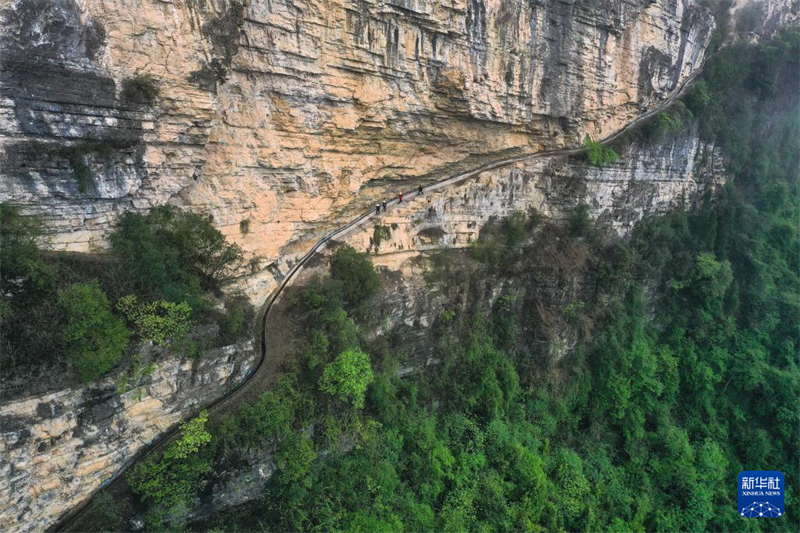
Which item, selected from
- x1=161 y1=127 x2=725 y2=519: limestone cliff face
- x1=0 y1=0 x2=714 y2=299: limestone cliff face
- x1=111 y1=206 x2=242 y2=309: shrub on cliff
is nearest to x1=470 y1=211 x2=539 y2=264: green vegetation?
x1=161 y1=127 x2=725 y2=519: limestone cliff face

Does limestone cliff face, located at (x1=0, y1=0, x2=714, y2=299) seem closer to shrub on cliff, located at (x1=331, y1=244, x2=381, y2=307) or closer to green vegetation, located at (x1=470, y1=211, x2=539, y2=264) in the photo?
shrub on cliff, located at (x1=331, y1=244, x2=381, y2=307)

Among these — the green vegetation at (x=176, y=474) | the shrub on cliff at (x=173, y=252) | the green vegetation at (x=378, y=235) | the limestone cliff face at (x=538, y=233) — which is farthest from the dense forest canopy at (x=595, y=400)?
the shrub on cliff at (x=173, y=252)

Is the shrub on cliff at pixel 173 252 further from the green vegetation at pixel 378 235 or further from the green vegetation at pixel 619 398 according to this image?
the green vegetation at pixel 378 235

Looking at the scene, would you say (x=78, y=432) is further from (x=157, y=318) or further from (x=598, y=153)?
(x=598, y=153)

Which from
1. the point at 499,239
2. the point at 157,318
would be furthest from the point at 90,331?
the point at 499,239

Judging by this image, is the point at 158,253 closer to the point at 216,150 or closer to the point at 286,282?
the point at 216,150

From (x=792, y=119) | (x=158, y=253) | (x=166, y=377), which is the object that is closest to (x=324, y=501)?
(x=166, y=377)
